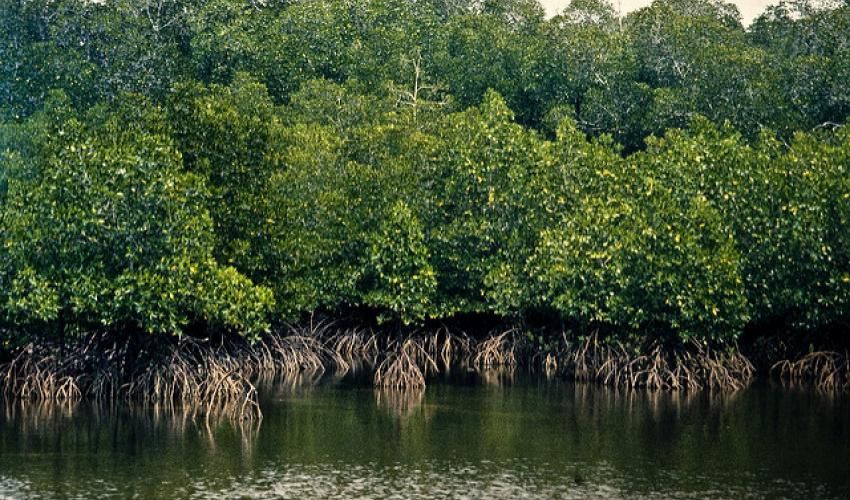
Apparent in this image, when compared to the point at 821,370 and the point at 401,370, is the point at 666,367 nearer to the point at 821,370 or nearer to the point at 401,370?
the point at 821,370

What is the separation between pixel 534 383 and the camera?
39.9 m

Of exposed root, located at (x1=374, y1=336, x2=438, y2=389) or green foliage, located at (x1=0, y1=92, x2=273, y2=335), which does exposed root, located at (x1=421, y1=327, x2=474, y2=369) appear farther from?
green foliage, located at (x1=0, y1=92, x2=273, y2=335)

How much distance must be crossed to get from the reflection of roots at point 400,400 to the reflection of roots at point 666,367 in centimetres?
549

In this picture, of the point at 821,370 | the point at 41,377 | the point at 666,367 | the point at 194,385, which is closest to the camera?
the point at 194,385

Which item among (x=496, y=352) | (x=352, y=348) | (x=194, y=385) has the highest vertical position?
(x=352, y=348)

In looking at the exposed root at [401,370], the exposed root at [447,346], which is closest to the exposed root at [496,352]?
the exposed root at [447,346]

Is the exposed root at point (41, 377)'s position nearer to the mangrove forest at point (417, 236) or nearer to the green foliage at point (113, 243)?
the mangrove forest at point (417, 236)

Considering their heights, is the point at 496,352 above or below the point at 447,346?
below

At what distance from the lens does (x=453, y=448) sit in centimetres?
2917

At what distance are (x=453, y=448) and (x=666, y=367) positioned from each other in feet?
35.4

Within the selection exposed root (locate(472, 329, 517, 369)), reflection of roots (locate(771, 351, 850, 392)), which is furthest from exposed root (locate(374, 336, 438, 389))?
reflection of roots (locate(771, 351, 850, 392))

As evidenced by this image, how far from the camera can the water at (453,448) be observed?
82.1 feet

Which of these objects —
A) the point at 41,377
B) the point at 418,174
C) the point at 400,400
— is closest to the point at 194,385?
the point at 41,377

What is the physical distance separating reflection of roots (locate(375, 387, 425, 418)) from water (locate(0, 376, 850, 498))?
8 centimetres
